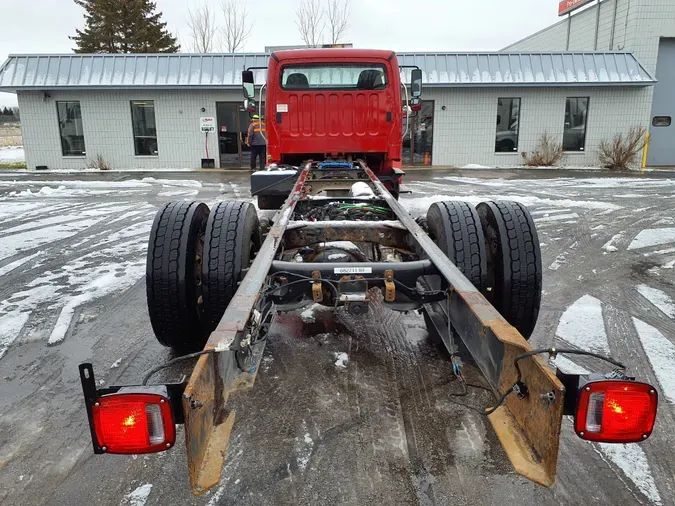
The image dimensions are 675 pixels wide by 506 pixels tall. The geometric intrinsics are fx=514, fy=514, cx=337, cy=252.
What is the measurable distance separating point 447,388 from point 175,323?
5.67ft

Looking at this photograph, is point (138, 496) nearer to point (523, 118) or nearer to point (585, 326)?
point (585, 326)

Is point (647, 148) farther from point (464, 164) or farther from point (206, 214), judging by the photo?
point (206, 214)

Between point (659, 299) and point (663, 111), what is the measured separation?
1814 centimetres

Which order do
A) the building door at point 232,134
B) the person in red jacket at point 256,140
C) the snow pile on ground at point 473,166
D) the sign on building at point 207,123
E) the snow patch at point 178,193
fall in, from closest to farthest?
1. the snow patch at point 178,193
2. the person in red jacket at point 256,140
3. the sign on building at point 207,123
4. the snow pile on ground at point 473,166
5. the building door at point 232,134

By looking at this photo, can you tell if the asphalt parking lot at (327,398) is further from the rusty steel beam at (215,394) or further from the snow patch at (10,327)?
the rusty steel beam at (215,394)

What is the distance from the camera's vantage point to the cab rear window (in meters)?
7.44

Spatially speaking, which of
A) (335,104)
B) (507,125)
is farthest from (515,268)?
(507,125)

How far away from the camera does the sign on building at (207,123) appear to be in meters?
18.2

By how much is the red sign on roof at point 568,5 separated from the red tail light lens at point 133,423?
79.5 ft

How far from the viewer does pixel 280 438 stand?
259 centimetres

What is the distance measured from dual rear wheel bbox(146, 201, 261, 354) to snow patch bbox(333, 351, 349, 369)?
825mm

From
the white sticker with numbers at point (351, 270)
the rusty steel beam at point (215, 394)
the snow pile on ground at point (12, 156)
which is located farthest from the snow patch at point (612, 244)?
the snow pile on ground at point (12, 156)

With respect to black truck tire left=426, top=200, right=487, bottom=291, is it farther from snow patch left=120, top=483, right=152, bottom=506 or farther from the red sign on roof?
the red sign on roof

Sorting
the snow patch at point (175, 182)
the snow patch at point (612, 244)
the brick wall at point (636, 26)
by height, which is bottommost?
the snow patch at point (612, 244)
